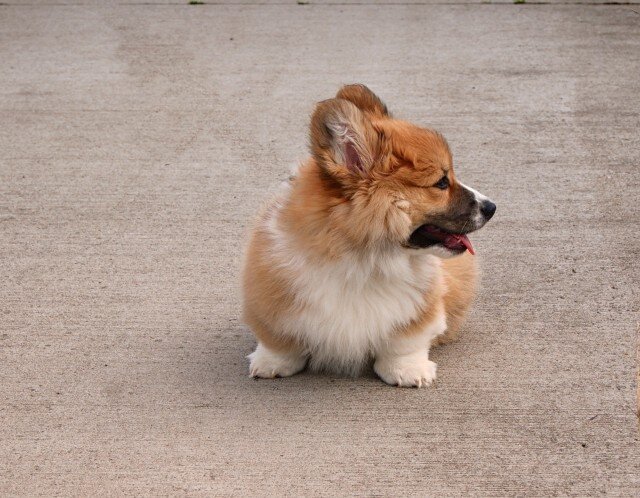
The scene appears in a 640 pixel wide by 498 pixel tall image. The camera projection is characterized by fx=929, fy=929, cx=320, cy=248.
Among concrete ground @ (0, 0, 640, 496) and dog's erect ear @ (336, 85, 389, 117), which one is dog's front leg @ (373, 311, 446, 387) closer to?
concrete ground @ (0, 0, 640, 496)

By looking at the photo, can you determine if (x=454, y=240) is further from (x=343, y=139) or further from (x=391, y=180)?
(x=343, y=139)

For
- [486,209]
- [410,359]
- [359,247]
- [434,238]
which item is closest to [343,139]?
[359,247]

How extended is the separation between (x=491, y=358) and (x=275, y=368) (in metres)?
0.90

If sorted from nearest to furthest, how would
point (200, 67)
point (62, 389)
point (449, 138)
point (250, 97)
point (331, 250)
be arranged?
point (331, 250) → point (62, 389) → point (449, 138) → point (250, 97) → point (200, 67)

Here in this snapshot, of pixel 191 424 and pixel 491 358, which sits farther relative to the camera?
pixel 491 358

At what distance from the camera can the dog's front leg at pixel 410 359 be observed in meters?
3.56

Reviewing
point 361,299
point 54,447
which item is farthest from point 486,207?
point 54,447

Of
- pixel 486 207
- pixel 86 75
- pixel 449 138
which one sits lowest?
pixel 86 75

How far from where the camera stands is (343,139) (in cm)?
320

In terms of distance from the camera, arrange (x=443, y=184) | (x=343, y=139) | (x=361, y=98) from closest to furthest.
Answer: (x=343, y=139), (x=443, y=184), (x=361, y=98)

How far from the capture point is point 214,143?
230 inches

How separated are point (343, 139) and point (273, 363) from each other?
99 cm

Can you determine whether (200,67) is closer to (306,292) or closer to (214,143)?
(214,143)

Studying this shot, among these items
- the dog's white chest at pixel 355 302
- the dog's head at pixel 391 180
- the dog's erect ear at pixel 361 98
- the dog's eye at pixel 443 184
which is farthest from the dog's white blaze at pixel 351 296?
the dog's erect ear at pixel 361 98
